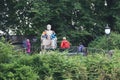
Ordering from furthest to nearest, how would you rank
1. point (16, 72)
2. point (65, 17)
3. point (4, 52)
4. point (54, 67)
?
1. point (65, 17)
2. point (54, 67)
3. point (4, 52)
4. point (16, 72)

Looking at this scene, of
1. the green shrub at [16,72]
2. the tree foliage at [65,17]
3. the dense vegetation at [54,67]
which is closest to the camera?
the green shrub at [16,72]

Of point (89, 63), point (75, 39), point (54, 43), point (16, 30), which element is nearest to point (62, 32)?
point (75, 39)

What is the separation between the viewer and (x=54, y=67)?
1465 centimetres

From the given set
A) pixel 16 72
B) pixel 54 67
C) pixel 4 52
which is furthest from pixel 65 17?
pixel 16 72

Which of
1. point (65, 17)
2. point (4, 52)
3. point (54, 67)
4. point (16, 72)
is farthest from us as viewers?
point (65, 17)

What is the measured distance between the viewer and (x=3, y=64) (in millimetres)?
13859

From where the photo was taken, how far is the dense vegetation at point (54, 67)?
13.9m

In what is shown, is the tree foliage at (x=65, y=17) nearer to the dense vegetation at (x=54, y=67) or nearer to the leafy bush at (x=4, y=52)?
the dense vegetation at (x=54, y=67)

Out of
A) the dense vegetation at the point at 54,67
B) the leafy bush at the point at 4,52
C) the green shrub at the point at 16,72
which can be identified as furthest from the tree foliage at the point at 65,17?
the green shrub at the point at 16,72

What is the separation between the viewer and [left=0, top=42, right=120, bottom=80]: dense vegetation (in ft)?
45.6

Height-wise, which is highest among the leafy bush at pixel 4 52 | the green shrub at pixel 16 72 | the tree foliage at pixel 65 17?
the tree foliage at pixel 65 17

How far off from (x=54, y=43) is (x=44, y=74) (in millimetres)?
6742

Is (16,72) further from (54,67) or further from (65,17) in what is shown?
(65,17)

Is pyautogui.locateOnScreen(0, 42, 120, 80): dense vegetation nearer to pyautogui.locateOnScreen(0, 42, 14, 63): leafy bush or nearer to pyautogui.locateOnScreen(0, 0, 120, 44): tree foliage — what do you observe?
pyautogui.locateOnScreen(0, 42, 14, 63): leafy bush
